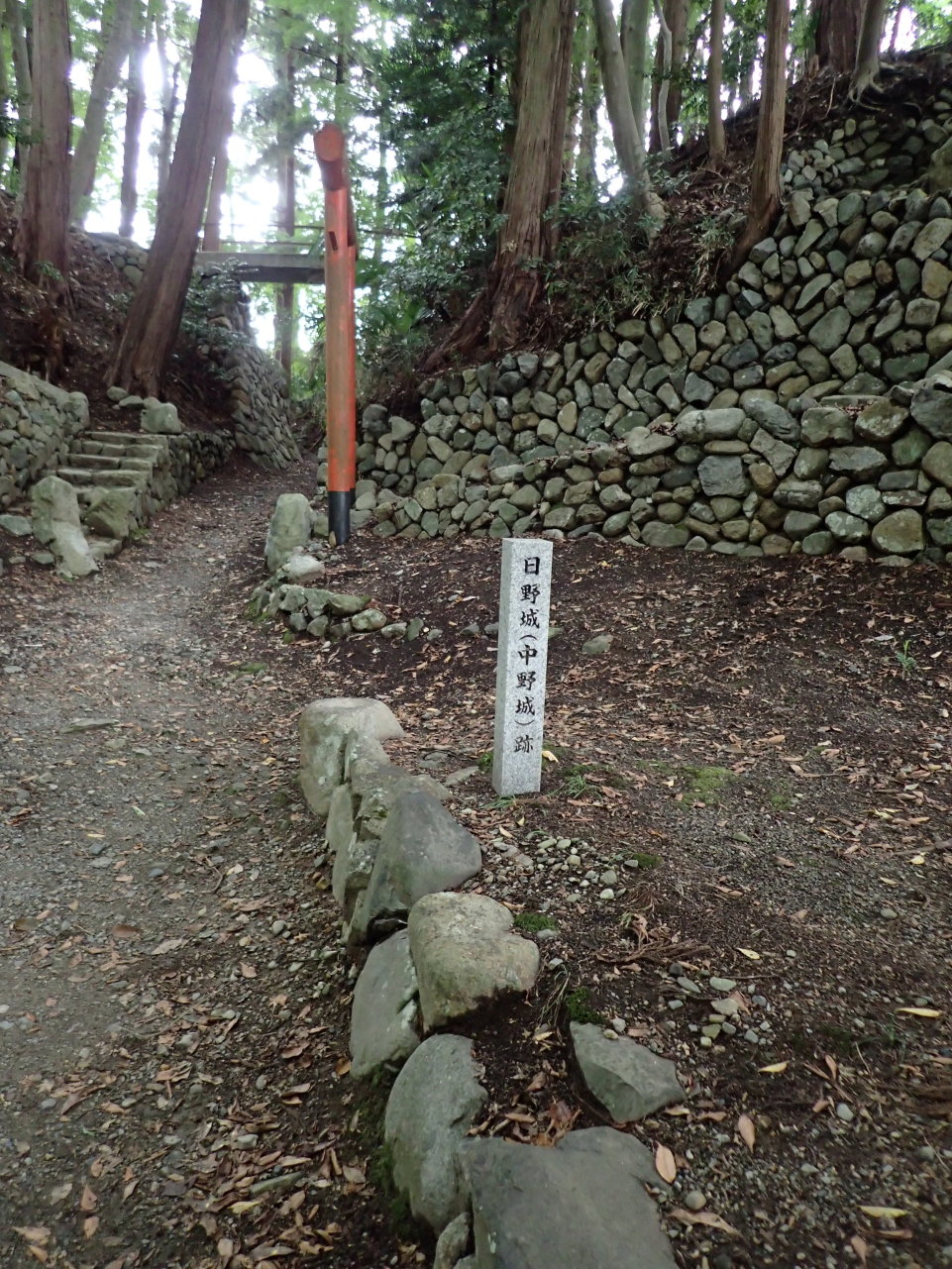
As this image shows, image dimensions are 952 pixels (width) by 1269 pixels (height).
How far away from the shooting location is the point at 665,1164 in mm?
1611

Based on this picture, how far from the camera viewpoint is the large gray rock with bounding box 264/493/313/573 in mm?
7320

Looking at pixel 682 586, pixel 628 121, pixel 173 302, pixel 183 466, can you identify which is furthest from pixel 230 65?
pixel 682 586

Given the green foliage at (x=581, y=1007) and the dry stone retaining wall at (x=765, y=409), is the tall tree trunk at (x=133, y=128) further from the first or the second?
the green foliage at (x=581, y=1007)

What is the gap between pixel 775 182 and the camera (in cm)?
654

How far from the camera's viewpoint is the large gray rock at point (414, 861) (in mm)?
2566

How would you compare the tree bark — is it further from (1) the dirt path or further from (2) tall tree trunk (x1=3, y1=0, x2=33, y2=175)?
(2) tall tree trunk (x1=3, y1=0, x2=33, y2=175)

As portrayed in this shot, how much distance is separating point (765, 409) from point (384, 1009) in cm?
504

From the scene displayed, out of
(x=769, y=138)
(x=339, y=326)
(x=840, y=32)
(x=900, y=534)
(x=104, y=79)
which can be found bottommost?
(x=900, y=534)

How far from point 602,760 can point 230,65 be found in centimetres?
1100

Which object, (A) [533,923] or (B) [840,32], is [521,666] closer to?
→ (A) [533,923]

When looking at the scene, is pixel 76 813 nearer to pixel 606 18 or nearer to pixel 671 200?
pixel 671 200

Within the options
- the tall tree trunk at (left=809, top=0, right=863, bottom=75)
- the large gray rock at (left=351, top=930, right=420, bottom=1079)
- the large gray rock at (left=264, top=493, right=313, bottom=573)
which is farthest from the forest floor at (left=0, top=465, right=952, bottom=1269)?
the tall tree trunk at (left=809, top=0, right=863, bottom=75)

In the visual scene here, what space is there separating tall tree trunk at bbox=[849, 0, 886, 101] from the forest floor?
5.23m

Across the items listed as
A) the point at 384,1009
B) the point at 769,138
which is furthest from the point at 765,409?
the point at 384,1009
